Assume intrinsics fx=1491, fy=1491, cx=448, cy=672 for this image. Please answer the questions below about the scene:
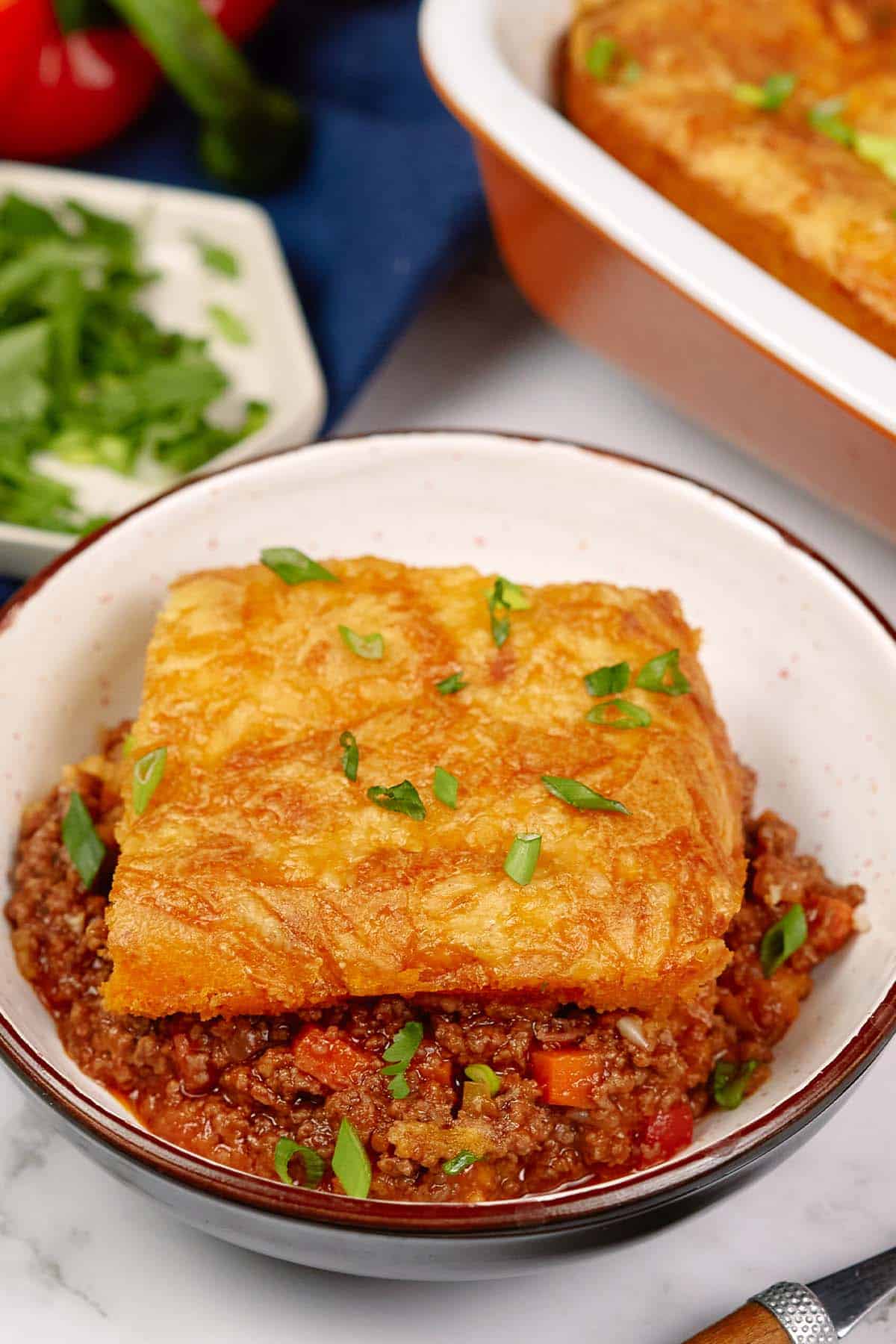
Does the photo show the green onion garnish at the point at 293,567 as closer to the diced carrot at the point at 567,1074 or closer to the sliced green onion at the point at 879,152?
the diced carrot at the point at 567,1074

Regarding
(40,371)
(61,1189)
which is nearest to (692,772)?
(61,1189)

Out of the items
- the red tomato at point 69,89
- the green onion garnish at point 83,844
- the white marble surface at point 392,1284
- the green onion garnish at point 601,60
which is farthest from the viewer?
the red tomato at point 69,89

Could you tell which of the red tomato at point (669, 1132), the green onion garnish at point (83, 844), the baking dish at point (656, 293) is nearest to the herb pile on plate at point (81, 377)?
the baking dish at point (656, 293)

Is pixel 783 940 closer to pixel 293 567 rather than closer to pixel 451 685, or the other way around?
pixel 451 685

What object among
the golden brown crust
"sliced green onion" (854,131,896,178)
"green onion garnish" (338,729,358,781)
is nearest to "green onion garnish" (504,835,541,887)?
"green onion garnish" (338,729,358,781)

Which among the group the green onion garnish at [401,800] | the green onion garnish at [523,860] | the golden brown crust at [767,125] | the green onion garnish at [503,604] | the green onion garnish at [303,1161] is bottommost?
the green onion garnish at [303,1161]

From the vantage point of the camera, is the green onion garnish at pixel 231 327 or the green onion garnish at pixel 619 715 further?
the green onion garnish at pixel 231 327

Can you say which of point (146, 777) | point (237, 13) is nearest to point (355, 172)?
point (237, 13)
